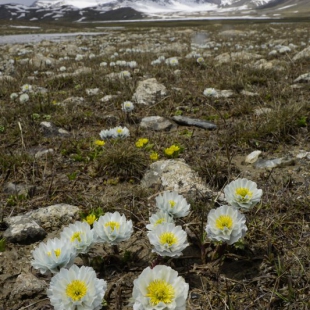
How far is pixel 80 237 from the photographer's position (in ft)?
6.75

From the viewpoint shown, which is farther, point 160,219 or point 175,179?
point 175,179

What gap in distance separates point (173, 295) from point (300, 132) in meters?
3.23

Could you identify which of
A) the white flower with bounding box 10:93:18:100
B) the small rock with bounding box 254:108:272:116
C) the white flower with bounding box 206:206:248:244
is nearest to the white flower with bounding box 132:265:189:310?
the white flower with bounding box 206:206:248:244

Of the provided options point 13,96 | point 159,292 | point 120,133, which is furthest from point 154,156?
point 13,96

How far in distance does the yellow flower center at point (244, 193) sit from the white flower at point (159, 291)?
792 millimetres

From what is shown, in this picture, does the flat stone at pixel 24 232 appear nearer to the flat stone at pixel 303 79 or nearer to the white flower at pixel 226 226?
the white flower at pixel 226 226

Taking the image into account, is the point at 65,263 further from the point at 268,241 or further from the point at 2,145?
the point at 2,145

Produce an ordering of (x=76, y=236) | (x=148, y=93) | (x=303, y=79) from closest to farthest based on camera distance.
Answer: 1. (x=76, y=236)
2. (x=148, y=93)
3. (x=303, y=79)

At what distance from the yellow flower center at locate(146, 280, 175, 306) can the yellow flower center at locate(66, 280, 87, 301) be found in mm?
316

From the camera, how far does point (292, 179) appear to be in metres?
3.08

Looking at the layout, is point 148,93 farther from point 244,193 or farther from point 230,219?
point 230,219

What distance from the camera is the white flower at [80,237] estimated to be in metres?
2.04

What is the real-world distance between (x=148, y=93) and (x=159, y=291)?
474 centimetres

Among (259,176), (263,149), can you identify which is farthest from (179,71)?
(259,176)
